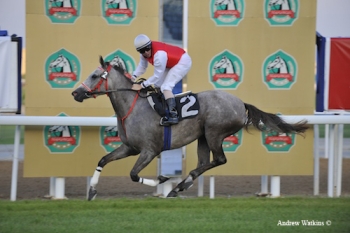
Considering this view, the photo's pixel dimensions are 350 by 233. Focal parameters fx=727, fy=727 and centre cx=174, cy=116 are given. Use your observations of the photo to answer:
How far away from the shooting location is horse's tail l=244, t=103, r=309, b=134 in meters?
8.73

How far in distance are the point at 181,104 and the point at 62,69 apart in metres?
1.66

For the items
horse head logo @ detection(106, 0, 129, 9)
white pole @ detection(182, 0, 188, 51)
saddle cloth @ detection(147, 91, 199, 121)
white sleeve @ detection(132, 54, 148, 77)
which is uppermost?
horse head logo @ detection(106, 0, 129, 9)

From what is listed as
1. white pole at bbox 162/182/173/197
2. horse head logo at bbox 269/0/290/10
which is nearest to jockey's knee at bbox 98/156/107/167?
white pole at bbox 162/182/173/197

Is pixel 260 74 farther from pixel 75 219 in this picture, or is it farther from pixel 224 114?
pixel 75 219

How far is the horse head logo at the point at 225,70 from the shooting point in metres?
9.20

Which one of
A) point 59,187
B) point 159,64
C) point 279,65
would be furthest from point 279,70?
point 59,187

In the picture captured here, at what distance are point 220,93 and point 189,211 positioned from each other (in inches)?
64.9

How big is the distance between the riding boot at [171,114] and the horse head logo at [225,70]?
112 centimetres

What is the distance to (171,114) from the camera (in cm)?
827

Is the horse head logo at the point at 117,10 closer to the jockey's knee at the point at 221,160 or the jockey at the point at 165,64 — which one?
the jockey at the point at 165,64

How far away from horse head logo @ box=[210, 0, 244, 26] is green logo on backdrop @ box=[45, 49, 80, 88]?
1.83m

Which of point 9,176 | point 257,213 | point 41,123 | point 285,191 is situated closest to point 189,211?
point 257,213

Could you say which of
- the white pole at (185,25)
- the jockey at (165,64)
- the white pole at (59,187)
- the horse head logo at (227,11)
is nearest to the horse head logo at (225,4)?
the horse head logo at (227,11)

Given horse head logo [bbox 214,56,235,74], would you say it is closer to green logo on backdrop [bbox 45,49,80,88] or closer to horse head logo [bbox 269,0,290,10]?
horse head logo [bbox 269,0,290,10]
